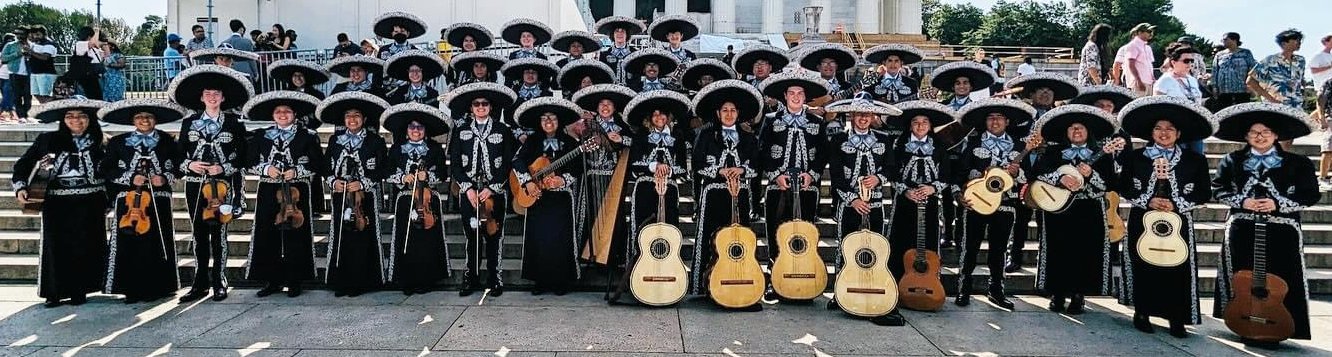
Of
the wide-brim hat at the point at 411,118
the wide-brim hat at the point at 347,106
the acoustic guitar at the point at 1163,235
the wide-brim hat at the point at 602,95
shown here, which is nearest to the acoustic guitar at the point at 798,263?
the wide-brim hat at the point at 602,95

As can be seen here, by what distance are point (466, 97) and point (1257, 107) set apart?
5.88 metres

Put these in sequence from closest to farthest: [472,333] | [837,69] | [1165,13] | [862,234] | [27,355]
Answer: [27,355]
[472,333]
[862,234]
[837,69]
[1165,13]

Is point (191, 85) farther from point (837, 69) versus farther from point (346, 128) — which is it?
point (837, 69)

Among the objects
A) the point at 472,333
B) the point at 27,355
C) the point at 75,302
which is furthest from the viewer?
the point at 75,302

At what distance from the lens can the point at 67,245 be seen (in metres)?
6.05

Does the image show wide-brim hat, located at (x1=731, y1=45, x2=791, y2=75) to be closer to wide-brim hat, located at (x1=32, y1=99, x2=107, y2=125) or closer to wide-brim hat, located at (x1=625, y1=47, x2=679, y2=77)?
wide-brim hat, located at (x1=625, y1=47, x2=679, y2=77)

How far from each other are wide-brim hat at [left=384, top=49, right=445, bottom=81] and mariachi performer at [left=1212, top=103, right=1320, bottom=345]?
23.4 feet

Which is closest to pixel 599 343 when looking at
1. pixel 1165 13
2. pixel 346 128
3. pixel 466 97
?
pixel 466 97

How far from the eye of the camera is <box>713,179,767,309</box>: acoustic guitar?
5770 millimetres

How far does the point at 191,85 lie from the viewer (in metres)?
6.16

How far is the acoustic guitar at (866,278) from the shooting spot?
5.57 meters

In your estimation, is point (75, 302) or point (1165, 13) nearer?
point (75, 302)

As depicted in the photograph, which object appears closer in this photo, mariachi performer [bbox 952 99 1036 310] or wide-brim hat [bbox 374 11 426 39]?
mariachi performer [bbox 952 99 1036 310]

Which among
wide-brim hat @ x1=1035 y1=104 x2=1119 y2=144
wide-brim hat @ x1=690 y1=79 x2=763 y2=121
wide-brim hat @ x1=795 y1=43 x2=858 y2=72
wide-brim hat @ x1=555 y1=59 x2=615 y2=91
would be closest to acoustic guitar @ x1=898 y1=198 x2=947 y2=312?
wide-brim hat @ x1=1035 y1=104 x2=1119 y2=144
